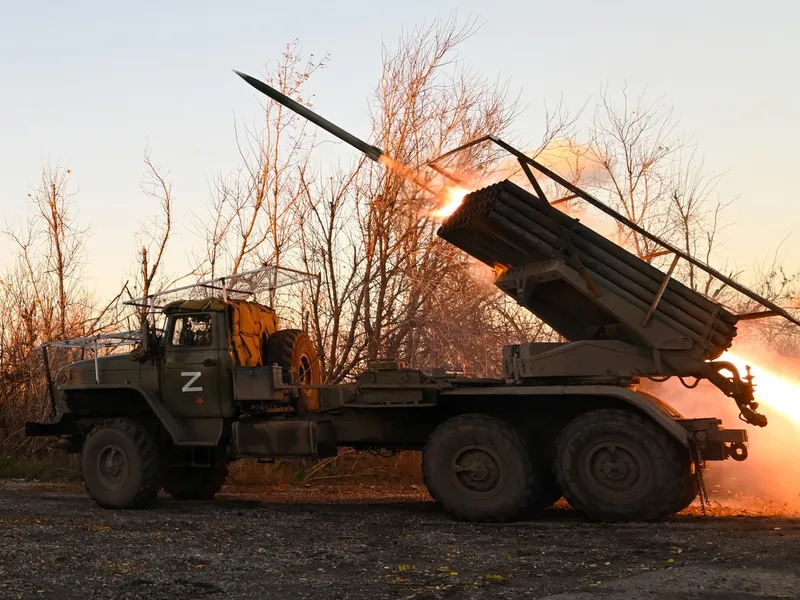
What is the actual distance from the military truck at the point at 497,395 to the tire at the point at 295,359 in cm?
3

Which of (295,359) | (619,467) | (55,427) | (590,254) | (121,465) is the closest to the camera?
(619,467)

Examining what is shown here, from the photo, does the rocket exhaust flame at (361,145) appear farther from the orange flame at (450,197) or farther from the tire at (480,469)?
the tire at (480,469)

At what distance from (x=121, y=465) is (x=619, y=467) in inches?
257

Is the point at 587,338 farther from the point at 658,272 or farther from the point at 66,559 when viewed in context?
the point at 66,559

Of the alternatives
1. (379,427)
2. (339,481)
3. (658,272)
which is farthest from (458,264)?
(658,272)

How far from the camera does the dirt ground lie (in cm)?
710

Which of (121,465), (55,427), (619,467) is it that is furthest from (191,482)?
(619,467)

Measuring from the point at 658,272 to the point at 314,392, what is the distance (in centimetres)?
509

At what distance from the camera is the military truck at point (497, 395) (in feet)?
34.6

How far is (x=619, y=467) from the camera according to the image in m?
10.5

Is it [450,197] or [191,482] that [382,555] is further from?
[191,482]

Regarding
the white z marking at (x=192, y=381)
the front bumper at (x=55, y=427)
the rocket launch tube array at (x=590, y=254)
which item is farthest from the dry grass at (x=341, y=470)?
the rocket launch tube array at (x=590, y=254)

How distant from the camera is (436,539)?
9.53 m

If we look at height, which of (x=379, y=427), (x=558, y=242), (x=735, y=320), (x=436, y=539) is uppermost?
(x=558, y=242)
